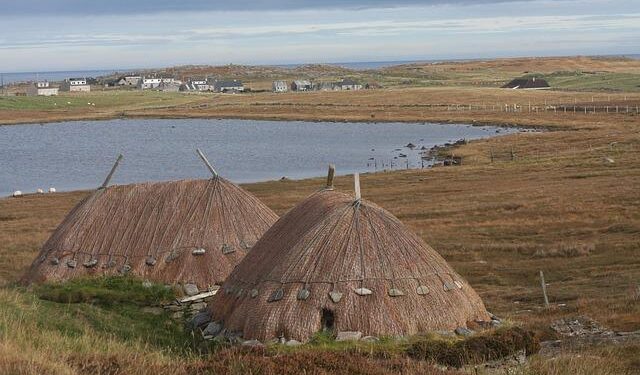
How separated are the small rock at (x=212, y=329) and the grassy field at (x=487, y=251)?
0.85 meters

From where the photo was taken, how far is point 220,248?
21.7 m

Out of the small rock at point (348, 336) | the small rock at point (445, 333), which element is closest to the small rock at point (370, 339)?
the small rock at point (348, 336)

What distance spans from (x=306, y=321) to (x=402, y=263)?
2070 millimetres

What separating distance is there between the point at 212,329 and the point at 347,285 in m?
2.83

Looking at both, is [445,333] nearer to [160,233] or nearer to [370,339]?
[370,339]

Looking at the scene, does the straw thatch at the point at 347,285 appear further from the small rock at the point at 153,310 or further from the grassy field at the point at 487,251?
the small rock at the point at 153,310

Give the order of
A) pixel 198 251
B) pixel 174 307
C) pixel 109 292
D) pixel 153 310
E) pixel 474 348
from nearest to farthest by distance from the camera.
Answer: pixel 474 348 < pixel 153 310 < pixel 174 307 < pixel 109 292 < pixel 198 251

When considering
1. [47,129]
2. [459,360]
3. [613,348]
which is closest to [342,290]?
[459,360]

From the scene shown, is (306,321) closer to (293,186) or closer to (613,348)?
(613,348)

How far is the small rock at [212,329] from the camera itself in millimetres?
16938

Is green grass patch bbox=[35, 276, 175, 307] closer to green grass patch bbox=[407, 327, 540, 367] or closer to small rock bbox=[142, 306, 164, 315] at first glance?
small rock bbox=[142, 306, 164, 315]

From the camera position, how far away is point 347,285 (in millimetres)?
16031

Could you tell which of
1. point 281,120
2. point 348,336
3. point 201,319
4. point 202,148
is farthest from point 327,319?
point 281,120

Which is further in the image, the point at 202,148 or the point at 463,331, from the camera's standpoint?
the point at 202,148
